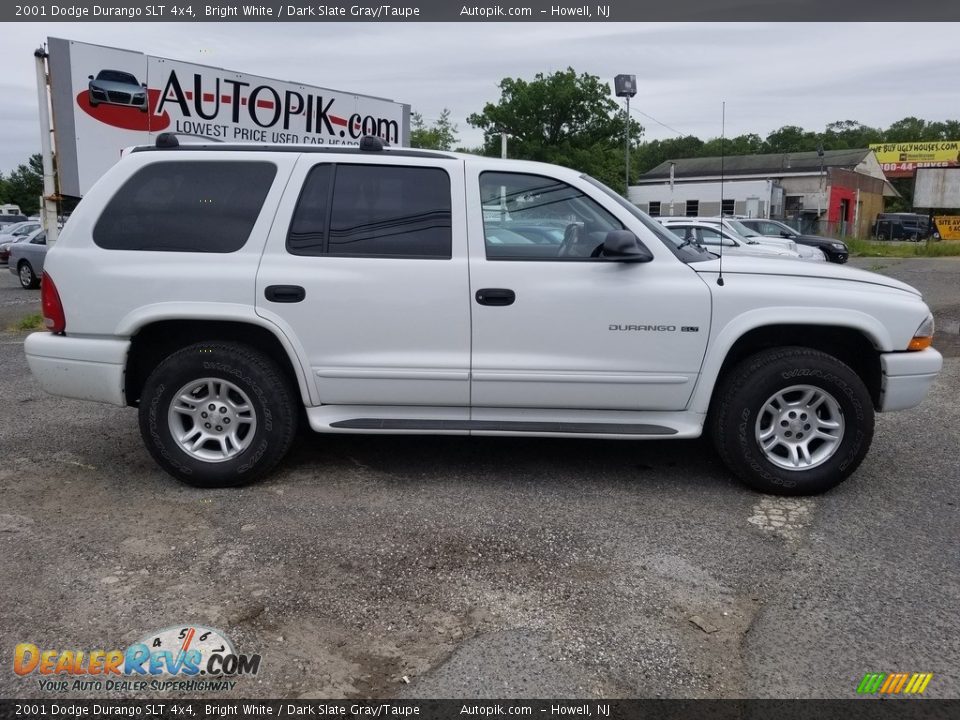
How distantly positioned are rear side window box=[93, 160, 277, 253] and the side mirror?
6.21 ft

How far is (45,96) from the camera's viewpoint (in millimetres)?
9641

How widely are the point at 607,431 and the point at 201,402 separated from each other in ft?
7.43

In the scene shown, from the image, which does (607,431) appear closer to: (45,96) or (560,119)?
(45,96)

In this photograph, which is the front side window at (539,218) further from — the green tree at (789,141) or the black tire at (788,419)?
the green tree at (789,141)

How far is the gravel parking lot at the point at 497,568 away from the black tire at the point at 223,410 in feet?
0.53

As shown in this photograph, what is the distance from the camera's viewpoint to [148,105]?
10.4 meters

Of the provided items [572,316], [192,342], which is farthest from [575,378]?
[192,342]

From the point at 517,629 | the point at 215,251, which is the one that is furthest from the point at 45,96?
the point at 517,629

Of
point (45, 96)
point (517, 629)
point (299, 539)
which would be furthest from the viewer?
point (45, 96)

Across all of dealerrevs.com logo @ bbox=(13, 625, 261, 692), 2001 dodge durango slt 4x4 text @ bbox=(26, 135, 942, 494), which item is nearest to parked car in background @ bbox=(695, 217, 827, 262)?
2001 dodge durango slt 4x4 text @ bbox=(26, 135, 942, 494)

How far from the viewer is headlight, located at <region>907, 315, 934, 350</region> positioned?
432 centimetres

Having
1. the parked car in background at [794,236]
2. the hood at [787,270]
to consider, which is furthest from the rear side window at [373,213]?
the parked car in background at [794,236]

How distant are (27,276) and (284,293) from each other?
1530cm

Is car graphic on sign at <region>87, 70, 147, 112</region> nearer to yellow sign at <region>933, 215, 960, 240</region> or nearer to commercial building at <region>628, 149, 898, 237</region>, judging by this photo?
commercial building at <region>628, 149, 898, 237</region>
